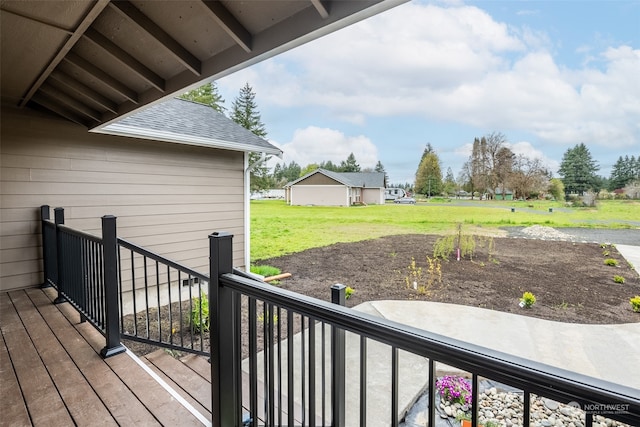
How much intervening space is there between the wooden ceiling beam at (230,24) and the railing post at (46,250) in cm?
311

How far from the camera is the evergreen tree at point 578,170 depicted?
800 cm

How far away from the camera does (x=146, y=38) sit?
6.75 ft

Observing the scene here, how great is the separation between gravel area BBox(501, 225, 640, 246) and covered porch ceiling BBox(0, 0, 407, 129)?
382 inches

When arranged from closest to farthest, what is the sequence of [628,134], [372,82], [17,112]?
[17,112] → [628,134] → [372,82]

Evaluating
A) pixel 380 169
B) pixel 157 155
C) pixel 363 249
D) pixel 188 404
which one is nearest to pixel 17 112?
pixel 157 155

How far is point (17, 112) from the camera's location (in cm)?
348

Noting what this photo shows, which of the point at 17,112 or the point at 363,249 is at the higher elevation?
the point at 17,112

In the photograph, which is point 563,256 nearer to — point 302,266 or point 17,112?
point 302,266

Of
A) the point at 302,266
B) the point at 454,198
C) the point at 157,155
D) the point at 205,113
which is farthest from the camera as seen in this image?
the point at 454,198

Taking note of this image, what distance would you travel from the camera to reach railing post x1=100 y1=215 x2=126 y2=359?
2.11 m

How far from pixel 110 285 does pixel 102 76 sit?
1.68 metres

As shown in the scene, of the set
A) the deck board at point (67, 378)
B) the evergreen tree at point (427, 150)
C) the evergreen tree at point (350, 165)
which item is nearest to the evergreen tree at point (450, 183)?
the evergreen tree at point (427, 150)

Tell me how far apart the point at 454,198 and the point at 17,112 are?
11.0m

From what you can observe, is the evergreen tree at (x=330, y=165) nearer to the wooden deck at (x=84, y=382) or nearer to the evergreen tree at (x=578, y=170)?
the evergreen tree at (x=578, y=170)
